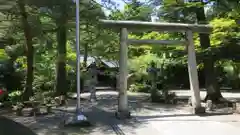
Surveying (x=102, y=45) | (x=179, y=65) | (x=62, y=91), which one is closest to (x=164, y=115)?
(x=62, y=91)

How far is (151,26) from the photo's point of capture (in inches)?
478

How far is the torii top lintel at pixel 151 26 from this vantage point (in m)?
11.7

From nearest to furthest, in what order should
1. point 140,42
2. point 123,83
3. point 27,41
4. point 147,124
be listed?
point 147,124 → point 123,83 → point 140,42 → point 27,41

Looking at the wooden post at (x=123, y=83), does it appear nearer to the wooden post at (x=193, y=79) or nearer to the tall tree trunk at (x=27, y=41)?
the wooden post at (x=193, y=79)

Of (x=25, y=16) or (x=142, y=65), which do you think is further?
(x=142, y=65)

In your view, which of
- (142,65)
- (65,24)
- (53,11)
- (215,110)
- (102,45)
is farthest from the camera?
(142,65)

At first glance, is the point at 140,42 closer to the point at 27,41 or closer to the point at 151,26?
the point at 151,26

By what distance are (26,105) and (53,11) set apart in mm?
4244

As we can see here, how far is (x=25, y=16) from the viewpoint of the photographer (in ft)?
43.6

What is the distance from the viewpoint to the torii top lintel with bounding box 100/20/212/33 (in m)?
11.7

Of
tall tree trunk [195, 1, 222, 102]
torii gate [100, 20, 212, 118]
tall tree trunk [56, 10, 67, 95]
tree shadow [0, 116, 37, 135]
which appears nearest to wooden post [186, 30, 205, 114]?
torii gate [100, 20, 212, 118]

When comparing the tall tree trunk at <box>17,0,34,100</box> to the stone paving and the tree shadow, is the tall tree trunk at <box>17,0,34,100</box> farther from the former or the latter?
the tree shadow

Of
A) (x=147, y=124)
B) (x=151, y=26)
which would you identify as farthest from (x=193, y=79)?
(x=147, y=124)

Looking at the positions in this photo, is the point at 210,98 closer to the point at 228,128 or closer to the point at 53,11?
the point at 228,128
